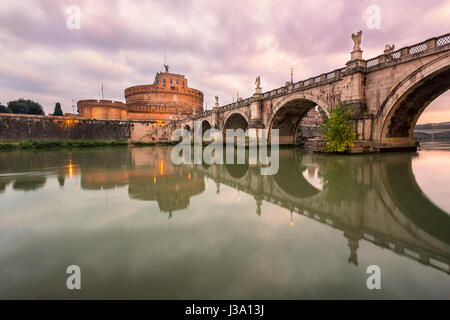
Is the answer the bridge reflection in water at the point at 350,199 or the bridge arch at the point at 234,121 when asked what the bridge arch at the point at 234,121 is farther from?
the bridge reflection in water at the point at 350,199

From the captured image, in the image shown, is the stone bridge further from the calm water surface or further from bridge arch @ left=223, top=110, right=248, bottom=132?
bridge arch @ left=223, top=110, right=248, bottom=132

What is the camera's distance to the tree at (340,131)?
535 inches

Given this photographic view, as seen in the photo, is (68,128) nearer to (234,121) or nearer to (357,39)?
(234,121)

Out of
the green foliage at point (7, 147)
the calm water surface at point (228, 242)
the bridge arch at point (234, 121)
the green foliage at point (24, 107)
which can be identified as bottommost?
the calm water surface at point (228, 242)

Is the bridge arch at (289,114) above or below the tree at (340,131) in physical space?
above

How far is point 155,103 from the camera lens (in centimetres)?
6297

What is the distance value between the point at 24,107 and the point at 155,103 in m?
33.6

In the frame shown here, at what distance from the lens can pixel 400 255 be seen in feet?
8.43

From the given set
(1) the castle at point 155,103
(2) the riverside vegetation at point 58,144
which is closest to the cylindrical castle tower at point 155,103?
(1) the castle at point 155,103

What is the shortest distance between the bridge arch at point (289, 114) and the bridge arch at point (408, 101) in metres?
6.08

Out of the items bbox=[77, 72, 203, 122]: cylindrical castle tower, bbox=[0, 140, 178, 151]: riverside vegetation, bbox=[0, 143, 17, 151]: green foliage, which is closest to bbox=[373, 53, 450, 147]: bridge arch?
bbox=[0, 140, 178, 151]: riverside vegetation

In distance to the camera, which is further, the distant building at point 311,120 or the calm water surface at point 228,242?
the distant building at point 311,120

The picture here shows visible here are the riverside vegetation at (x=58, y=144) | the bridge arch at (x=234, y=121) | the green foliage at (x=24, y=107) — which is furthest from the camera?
the green foliage at (x=24, y=107)
